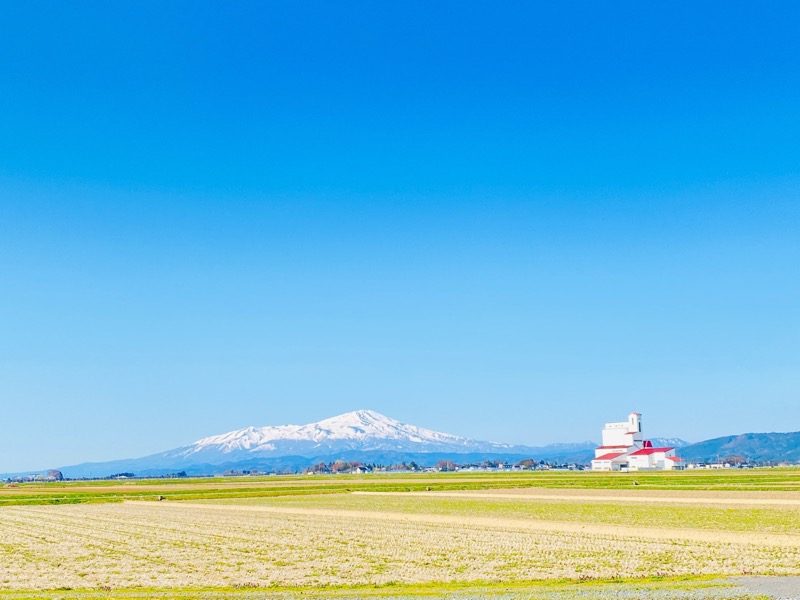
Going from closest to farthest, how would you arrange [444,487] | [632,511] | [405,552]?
[405,552] < [632,511] < [444,487]

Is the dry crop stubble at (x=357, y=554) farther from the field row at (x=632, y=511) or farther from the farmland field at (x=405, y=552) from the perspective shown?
the field row at (x=632, y=511)

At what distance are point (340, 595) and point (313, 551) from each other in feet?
36.3

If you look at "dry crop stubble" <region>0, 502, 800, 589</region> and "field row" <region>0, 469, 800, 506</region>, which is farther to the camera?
"field row" <region>0, 469, 800, 506</region>

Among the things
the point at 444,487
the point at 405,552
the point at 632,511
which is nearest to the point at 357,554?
the point at 405,552

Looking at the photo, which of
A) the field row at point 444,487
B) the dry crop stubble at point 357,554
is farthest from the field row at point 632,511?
the field row at point 444,487

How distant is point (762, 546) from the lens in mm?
33344

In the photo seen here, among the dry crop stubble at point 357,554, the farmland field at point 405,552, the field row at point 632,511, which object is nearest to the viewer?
the farmland field at point 405,552

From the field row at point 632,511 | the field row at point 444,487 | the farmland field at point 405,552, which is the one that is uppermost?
the farmland field at point 405,552

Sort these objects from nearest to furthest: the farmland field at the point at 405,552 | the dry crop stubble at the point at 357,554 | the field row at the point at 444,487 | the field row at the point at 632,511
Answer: the farmland field at the point at 405,552 → the dry crop stubble at the point at 357,554 → the field row at the point at 632,511 → the field row at the point at 444,487

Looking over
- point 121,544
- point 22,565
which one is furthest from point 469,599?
point 121,544

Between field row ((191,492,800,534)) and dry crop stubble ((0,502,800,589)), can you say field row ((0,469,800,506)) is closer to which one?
field row ((191,492,800,534))

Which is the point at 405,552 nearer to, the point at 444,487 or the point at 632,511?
the point at 632,511

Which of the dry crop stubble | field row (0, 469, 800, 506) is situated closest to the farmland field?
the dry crop stubble

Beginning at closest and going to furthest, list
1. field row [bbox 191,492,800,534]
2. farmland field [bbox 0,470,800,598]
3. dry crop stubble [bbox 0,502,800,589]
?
farmland field [bbox 0,470,800,598] < dry crop stubble [bbox 0,502,800,589] < field row [bbox 191,492,800,534]
